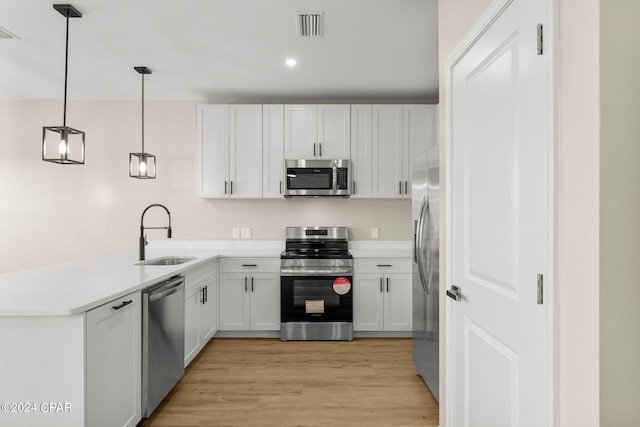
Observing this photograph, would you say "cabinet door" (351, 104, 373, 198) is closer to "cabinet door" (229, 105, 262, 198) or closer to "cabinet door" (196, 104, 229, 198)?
"cabinet door" (229, 105, 262, 198)

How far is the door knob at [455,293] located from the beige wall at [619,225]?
2.91ft

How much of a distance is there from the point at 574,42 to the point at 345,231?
3.44m

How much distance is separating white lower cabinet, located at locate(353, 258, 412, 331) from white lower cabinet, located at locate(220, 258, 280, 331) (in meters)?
0.83

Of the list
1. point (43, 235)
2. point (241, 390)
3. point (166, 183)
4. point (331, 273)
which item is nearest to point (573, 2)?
point (241, 390)

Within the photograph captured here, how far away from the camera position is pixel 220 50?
3.05 metres

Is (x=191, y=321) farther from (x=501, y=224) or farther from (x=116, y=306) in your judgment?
(x=501, y=224)

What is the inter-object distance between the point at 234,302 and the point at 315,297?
83 centimetres

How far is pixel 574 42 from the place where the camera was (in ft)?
3.13

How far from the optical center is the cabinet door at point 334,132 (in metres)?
4.05

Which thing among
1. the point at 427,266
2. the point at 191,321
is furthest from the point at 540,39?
the point at 191,321

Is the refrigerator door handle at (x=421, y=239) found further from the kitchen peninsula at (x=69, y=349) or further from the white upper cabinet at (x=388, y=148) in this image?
the kitchen peninsula at (x=69, y=349)

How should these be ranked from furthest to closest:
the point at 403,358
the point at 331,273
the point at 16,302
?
1. the point at 331,273
2. the point at 403,358
3. the point at 16,302

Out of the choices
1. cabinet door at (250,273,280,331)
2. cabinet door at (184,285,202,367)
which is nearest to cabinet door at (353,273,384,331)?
cabinet door at (250,273,280,331)

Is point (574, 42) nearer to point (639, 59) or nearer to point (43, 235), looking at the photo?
point (639, 59)
